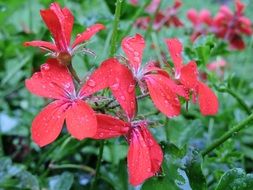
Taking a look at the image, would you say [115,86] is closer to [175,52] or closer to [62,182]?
[175,52]

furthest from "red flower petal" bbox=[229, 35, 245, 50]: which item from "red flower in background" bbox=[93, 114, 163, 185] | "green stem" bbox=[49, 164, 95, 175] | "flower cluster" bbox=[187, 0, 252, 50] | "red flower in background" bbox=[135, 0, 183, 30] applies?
"red flower in background" bbox=[93, 114, 163, 185]

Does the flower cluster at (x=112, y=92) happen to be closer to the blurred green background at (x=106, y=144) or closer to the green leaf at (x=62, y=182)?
the blurred green background at (x=106, y=144)

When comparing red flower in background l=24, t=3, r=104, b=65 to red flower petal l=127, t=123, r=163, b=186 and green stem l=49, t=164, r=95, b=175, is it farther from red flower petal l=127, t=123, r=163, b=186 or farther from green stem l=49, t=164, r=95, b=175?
green stem l=49, t=164, r=95, b=175

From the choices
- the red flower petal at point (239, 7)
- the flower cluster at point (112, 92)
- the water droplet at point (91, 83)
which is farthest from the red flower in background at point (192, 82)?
the red flower petal at point (239, 7)

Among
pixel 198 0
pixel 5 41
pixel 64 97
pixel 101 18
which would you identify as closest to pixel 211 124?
pixel 101 18

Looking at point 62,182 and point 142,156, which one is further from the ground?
point 142,156

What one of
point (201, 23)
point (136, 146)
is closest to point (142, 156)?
point (136, 146)

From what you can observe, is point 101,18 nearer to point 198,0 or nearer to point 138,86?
point 138,86
